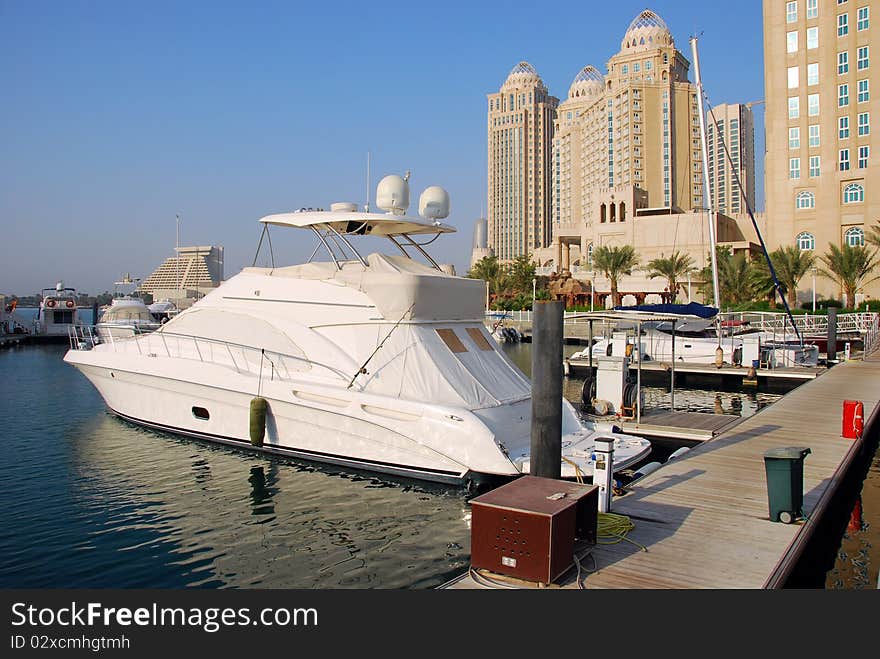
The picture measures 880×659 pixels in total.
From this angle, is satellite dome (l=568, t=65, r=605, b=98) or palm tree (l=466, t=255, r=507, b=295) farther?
satellite dome (l=568, t=65, r=605, b=98)

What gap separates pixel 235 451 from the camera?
13492mm

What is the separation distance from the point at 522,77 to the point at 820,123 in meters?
101

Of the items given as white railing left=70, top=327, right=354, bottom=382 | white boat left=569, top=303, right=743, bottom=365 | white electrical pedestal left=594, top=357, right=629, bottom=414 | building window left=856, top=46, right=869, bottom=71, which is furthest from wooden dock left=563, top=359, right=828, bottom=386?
building window left=856, top=46, right=869, bottom=71

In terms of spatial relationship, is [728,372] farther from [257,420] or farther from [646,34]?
[646,34]

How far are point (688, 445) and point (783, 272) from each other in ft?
122

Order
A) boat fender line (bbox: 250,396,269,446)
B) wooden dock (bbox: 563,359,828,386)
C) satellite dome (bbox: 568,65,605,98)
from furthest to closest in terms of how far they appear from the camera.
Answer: satellite dome (bbox: 568,65,605,98)
wooden dock (bbox: 563,359,828,386)
boat fender line (bbox: 250,396,269,446)

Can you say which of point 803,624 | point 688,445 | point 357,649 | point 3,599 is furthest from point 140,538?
point 688,445

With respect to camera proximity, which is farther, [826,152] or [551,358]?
[826,152]

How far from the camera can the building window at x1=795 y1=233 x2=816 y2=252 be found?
55.0 meters

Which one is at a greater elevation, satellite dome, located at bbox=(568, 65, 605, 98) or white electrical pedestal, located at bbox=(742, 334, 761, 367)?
satellite dome, located at bbox=(568, 65, 605, 98)

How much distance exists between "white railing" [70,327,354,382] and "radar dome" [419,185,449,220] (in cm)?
490

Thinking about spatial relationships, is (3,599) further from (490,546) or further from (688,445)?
(688,445)

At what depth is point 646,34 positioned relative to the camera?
108938mm

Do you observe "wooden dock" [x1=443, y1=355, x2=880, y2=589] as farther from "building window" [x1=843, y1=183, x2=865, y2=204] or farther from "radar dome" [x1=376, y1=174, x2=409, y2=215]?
"building window" [x1=843, y1=183, x2=865, y2=204]
